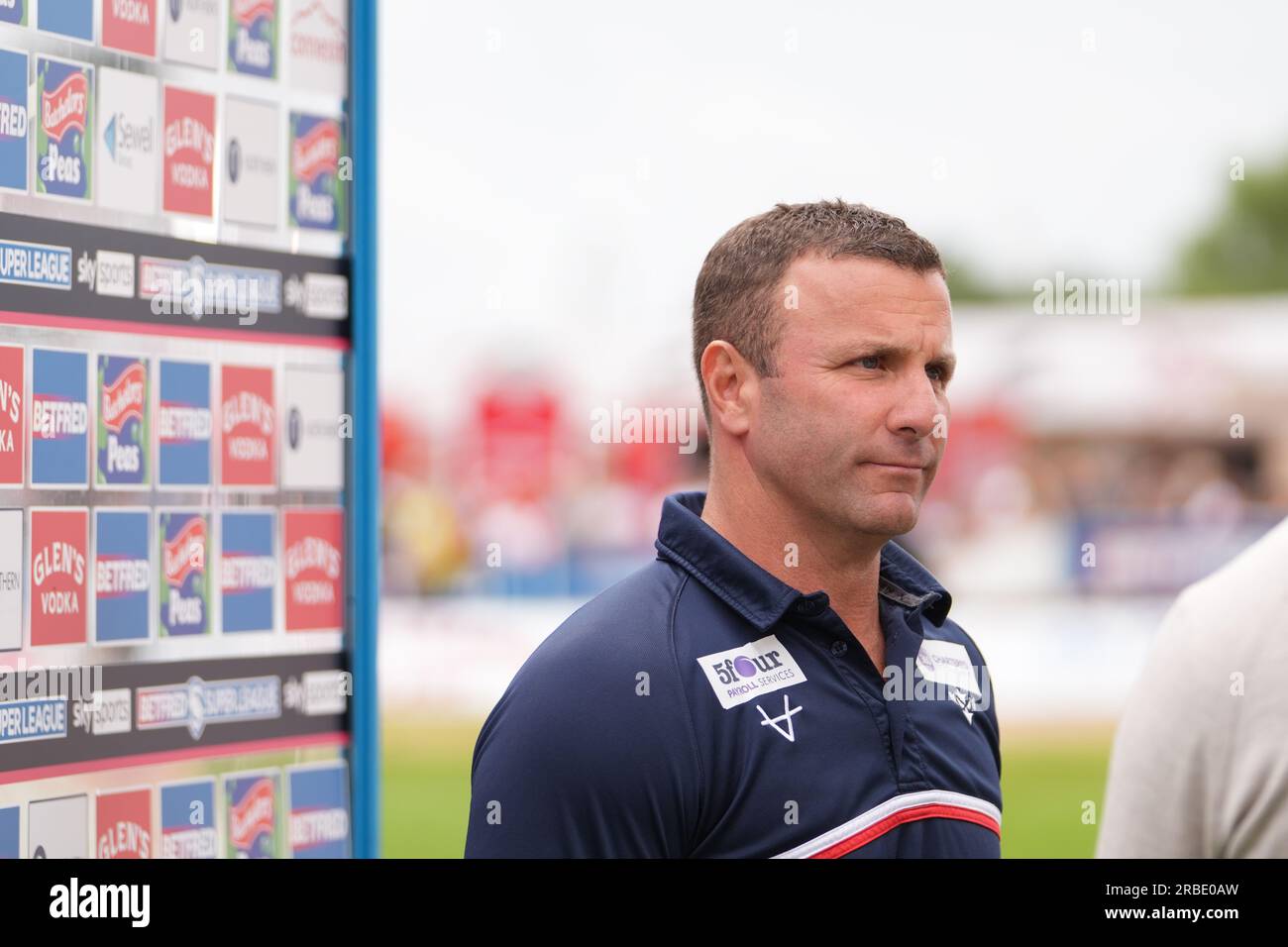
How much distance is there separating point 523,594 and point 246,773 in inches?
477

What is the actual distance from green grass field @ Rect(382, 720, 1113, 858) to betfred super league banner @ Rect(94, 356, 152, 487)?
793 cm

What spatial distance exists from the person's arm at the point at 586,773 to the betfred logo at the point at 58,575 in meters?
0.83

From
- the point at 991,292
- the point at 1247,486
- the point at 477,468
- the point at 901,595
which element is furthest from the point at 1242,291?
the point at 901,595

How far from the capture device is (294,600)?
→ 9.66ft

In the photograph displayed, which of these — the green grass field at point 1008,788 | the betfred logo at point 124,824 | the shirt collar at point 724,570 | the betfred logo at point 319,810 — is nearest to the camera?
the shirt collar at point 724,570

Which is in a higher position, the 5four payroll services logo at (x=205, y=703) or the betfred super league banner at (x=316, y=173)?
the betfred super league banner at (x=316, y=173)

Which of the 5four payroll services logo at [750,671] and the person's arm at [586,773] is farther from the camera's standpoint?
the 5four payroll services logo at [750,671]

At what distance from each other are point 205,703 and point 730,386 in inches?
45.0

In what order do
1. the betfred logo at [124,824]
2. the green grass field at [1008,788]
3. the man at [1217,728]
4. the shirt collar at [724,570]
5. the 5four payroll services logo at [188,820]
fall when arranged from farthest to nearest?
1. the green grass field at [1008,788]
2. the 5four payroll services logo at [188,820]
3. the betfred logo at [124,824]
4. the shirt collar at [724,570]
5. the man at [1217,728]

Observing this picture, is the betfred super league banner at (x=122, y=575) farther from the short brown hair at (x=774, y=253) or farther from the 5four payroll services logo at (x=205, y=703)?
→ the short brown hair at (x=774, y=253)

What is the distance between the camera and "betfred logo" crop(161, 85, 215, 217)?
8.84ft

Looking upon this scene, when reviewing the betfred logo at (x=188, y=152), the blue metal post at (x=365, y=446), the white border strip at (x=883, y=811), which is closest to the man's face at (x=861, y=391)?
the white border strip at (x=883, y=811)

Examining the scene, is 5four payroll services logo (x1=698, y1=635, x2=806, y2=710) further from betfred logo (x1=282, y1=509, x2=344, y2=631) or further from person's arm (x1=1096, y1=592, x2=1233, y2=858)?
betfred logo (x1=282, y1=509, x2=344, y2=631)

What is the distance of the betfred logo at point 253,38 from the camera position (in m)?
2.86
